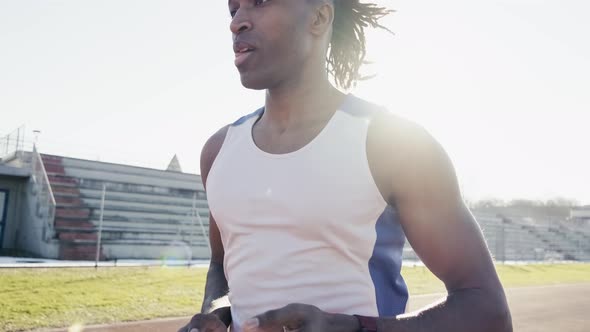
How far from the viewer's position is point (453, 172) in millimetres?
1301

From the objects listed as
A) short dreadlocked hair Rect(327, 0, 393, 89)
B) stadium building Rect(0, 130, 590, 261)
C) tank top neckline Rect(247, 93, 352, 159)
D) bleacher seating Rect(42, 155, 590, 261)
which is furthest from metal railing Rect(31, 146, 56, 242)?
tank top neckline Rect(247, 93, 352, 159)

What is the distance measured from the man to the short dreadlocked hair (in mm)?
327

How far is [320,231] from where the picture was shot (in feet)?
4.36

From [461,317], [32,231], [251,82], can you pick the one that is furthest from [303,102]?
[32,231]

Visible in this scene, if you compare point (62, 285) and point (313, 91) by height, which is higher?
point (313, 91)

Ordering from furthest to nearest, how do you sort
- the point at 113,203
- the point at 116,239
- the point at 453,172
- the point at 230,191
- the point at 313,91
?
the point at 113,203
the point at 116,239
the point at 313,91
the point at 230,191
the point at 453,172

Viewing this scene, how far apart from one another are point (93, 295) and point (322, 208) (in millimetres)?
7030

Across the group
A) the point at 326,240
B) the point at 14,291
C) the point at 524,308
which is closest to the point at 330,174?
the point at 326,240

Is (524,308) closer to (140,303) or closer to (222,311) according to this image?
(140,303)

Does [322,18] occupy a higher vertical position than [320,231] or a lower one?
higher

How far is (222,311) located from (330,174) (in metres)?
0.58

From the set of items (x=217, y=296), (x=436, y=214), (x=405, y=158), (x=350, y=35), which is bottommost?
(x=217, y=296)

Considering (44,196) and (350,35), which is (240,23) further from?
(44,196)

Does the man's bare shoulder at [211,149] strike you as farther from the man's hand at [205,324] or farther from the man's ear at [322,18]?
the man's hand at [205,324]
